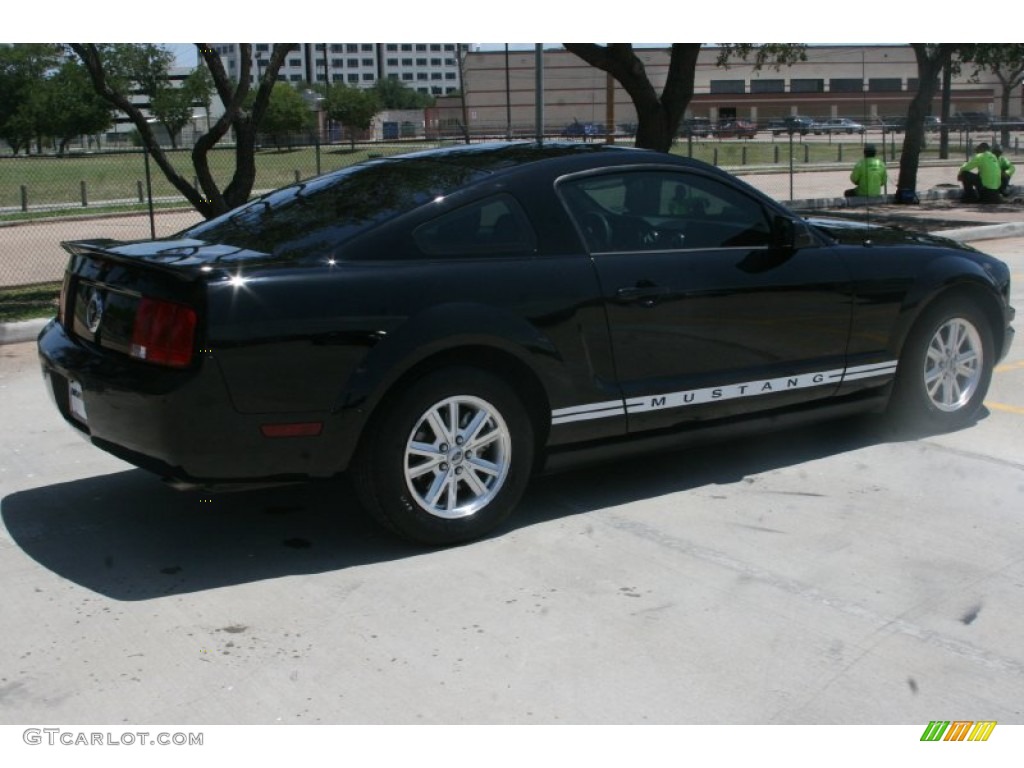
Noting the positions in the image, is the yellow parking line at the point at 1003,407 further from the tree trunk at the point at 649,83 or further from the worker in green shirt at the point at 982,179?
the worker in green shirt at the point at 982,179

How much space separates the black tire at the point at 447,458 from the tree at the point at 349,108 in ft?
260

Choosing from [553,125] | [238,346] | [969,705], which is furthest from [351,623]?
[553,125]

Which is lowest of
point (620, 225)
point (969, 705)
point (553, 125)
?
point (969, 705)

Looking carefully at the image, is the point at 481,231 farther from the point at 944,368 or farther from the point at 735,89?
the point at 735,89

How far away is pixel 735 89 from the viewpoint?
92562 mm

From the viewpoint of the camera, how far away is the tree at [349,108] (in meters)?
82.4

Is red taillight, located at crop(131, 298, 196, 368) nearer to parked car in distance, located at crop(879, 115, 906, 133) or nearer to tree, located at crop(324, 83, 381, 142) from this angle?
parked car in distance, located at crop(879, 115, 906, 133)

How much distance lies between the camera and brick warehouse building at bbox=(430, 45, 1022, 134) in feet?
273

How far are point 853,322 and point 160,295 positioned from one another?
133 inches

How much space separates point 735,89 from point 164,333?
305 feet

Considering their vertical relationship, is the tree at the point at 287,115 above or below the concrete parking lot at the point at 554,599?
above

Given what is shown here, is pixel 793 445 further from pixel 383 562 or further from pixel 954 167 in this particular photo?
pixel 954 167

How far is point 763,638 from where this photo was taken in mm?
4062

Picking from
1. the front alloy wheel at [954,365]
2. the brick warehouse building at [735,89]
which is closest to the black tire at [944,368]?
the front alloy wheel at [954,365]
